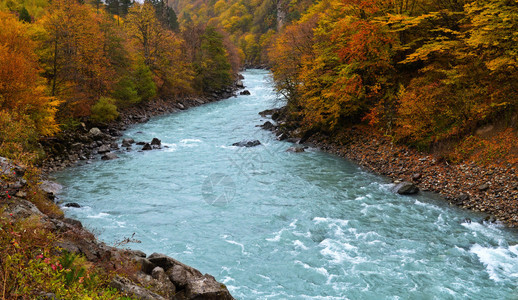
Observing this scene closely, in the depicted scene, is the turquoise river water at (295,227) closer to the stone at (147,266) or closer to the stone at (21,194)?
the stone at (147,266)

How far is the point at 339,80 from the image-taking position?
82.0 ft

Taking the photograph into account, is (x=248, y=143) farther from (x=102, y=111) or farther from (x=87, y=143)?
(x=102, y=111)

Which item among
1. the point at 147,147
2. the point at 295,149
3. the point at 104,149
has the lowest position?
the point at 104,149

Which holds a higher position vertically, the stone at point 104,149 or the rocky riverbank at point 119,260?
the rocky riverbank at point 119,260

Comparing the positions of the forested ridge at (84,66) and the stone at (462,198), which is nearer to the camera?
the stone at (462,198)

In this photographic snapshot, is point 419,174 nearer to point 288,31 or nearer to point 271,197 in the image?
point 271,197

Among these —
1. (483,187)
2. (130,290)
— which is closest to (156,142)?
(130,290)

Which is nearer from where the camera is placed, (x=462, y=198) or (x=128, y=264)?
(x=128, y=264)

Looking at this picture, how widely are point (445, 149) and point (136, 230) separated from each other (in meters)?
17.7

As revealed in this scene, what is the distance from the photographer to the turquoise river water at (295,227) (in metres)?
11.3

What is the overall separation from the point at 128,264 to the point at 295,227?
8134 millimetres

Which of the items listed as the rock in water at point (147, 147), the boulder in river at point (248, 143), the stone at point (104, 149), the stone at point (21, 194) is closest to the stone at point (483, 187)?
the boulder in river at point (248, 143)

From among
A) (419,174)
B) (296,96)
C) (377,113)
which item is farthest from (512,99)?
(296,96)

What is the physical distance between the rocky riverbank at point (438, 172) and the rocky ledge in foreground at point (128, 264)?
43.7ft
